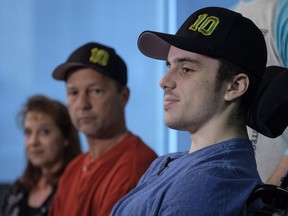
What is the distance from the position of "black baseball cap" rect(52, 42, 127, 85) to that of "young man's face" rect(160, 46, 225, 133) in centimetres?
95

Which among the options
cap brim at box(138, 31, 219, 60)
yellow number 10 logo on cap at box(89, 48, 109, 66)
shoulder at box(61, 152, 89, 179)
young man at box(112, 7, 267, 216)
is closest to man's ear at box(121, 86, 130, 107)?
yellow number 10 logo on cap at box(89, 48, 109, 66)

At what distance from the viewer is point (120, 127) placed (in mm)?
2264

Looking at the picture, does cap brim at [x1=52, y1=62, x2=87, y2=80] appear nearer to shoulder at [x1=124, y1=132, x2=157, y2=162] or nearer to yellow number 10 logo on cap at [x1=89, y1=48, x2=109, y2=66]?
yellow number 10 logo on cap at [x1=89, y1=48, x2=109, y2=66]

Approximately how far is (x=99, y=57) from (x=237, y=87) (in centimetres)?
103

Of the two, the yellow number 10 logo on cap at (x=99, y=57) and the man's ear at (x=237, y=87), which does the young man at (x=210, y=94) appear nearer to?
the man's ear at (x=237, y=87)

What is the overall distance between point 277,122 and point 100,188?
35.0 inches

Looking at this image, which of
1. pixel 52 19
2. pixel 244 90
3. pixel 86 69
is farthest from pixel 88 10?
pixel 244 90

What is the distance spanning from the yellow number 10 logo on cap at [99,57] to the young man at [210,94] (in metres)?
0.92

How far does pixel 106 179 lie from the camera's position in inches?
80.2

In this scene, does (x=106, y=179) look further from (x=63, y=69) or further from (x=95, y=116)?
(x=63, y=69)

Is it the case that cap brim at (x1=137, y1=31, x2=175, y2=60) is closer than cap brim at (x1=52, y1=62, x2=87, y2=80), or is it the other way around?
cap brim at (x1=137, y1=31, x2=175, y2=60)

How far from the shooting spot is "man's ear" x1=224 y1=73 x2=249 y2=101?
1.29 m

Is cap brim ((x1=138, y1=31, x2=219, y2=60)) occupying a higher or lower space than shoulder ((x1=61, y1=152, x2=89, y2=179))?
higher

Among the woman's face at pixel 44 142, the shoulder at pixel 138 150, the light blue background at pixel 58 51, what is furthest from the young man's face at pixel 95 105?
the woman's face at pixel 44 142
